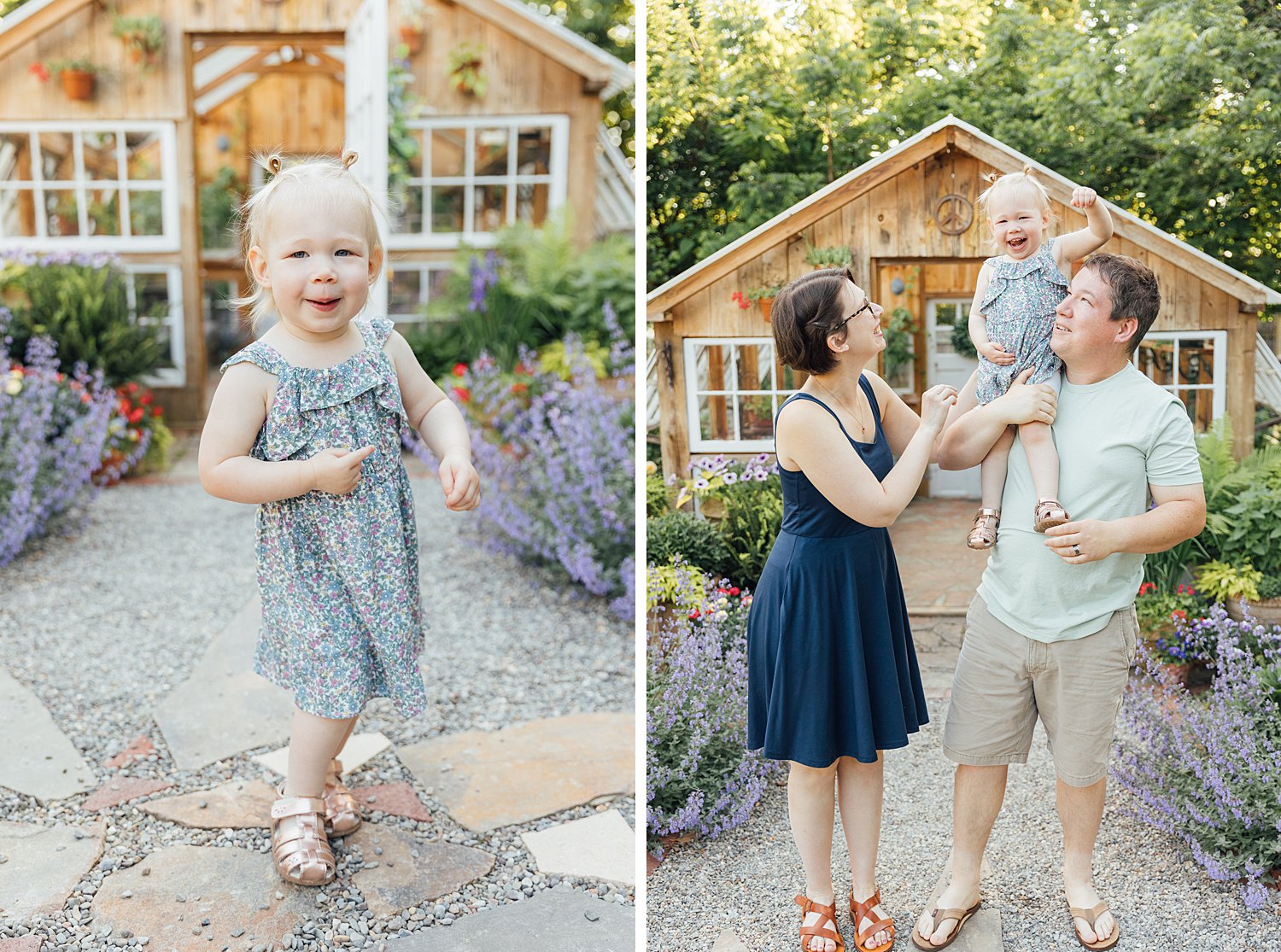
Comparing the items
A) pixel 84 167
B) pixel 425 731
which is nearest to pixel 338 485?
pixel 425 731

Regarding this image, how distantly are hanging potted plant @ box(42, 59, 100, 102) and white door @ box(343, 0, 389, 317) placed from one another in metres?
1.78

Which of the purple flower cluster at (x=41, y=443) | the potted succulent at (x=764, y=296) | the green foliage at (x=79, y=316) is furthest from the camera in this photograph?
the green foliage at (x=79, y=316)

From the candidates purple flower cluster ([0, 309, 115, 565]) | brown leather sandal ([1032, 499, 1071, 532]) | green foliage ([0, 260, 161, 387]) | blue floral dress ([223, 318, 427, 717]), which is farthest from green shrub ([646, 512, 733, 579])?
green foliage ([0, 260, 161, 387])

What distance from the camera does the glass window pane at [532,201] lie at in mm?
8203

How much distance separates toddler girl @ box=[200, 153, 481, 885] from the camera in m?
2.34

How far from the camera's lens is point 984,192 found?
8.03ft

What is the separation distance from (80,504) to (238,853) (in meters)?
3.77

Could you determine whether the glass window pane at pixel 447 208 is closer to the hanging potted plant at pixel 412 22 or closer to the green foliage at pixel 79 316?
the hanging potted plant at pixel 412 22

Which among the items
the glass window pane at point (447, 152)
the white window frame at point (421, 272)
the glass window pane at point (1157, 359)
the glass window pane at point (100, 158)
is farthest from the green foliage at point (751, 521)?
the glass window pane at point (100, 158)

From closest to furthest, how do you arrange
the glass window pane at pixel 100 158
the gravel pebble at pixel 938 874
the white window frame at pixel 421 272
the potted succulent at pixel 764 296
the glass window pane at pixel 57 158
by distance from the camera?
the gravel pebble at pixel 938 874 → the potted succulent at pixel 764 296 → the glass window pane at pixel 57 158 → the glass window pane at pixel 100 158 → the white window frame at pixel 421 272

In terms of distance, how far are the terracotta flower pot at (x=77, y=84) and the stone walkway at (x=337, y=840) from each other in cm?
473

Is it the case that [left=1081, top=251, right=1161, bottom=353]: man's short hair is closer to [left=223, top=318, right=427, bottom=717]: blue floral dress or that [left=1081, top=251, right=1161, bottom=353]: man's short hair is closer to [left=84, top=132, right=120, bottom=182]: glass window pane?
[left=223, top=318, right=427, bottom=717]: blue floral dress

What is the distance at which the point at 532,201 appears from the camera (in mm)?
8250

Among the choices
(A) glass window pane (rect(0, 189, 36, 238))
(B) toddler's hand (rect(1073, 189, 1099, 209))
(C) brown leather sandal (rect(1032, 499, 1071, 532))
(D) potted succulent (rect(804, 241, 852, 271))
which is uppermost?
(A) glass window pane (rect(0, 189, 36, 238))
